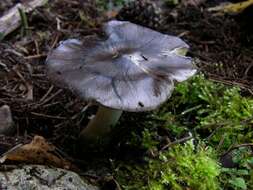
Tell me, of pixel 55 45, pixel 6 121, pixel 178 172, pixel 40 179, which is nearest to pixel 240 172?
pixel 178 172

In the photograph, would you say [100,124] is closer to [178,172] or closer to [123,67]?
[123,67]

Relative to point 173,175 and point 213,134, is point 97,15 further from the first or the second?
point 173,175

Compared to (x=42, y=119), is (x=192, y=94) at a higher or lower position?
higher

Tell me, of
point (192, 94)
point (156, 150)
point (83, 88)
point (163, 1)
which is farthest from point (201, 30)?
point (83, 88)

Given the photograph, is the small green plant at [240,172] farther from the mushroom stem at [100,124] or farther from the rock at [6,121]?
the rock at [6,121]

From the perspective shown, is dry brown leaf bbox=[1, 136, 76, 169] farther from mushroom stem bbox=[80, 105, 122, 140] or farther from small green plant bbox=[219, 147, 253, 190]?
small green plant bbox=[219, 147, 253, 190]

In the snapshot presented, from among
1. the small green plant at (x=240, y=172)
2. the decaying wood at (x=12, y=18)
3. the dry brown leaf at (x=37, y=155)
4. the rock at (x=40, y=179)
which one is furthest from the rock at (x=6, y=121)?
the small green plant at (x=240, y=172)

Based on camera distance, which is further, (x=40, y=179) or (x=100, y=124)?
(x=100, y=124)
